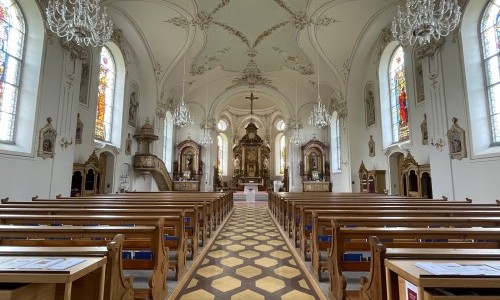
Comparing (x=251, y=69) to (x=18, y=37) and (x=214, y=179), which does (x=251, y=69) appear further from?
(x=18, y=37)

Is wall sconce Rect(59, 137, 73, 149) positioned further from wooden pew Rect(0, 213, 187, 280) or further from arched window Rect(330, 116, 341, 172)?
arched window Rect(330, 116, 341, 172)

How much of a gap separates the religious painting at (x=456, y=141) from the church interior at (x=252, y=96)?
0.17 feet

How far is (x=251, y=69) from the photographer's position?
1454 centimetres

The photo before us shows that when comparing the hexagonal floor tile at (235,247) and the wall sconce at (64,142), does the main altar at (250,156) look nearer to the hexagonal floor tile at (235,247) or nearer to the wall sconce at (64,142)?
the wall sconce at (64,142)

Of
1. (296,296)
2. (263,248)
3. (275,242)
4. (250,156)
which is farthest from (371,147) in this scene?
(250,156)

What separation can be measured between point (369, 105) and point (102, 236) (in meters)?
12.0

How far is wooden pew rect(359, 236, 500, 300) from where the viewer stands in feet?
4.17

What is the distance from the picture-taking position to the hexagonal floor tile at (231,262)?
3.54 meters

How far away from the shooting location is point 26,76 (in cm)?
652

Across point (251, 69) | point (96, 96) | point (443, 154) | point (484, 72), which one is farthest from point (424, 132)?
point (96, 96)

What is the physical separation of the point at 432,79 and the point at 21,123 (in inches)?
425

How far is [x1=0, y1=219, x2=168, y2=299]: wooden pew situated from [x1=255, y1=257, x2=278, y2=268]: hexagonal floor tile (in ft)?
4.62

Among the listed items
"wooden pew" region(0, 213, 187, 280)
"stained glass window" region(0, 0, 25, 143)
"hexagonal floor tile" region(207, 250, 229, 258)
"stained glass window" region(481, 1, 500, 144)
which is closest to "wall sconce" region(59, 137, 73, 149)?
"stained glass window" region(0, 0, 25, 143)

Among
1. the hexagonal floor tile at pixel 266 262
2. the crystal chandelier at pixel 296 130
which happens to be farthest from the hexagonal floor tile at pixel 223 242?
the crystal chandelier at pixel 296 130
